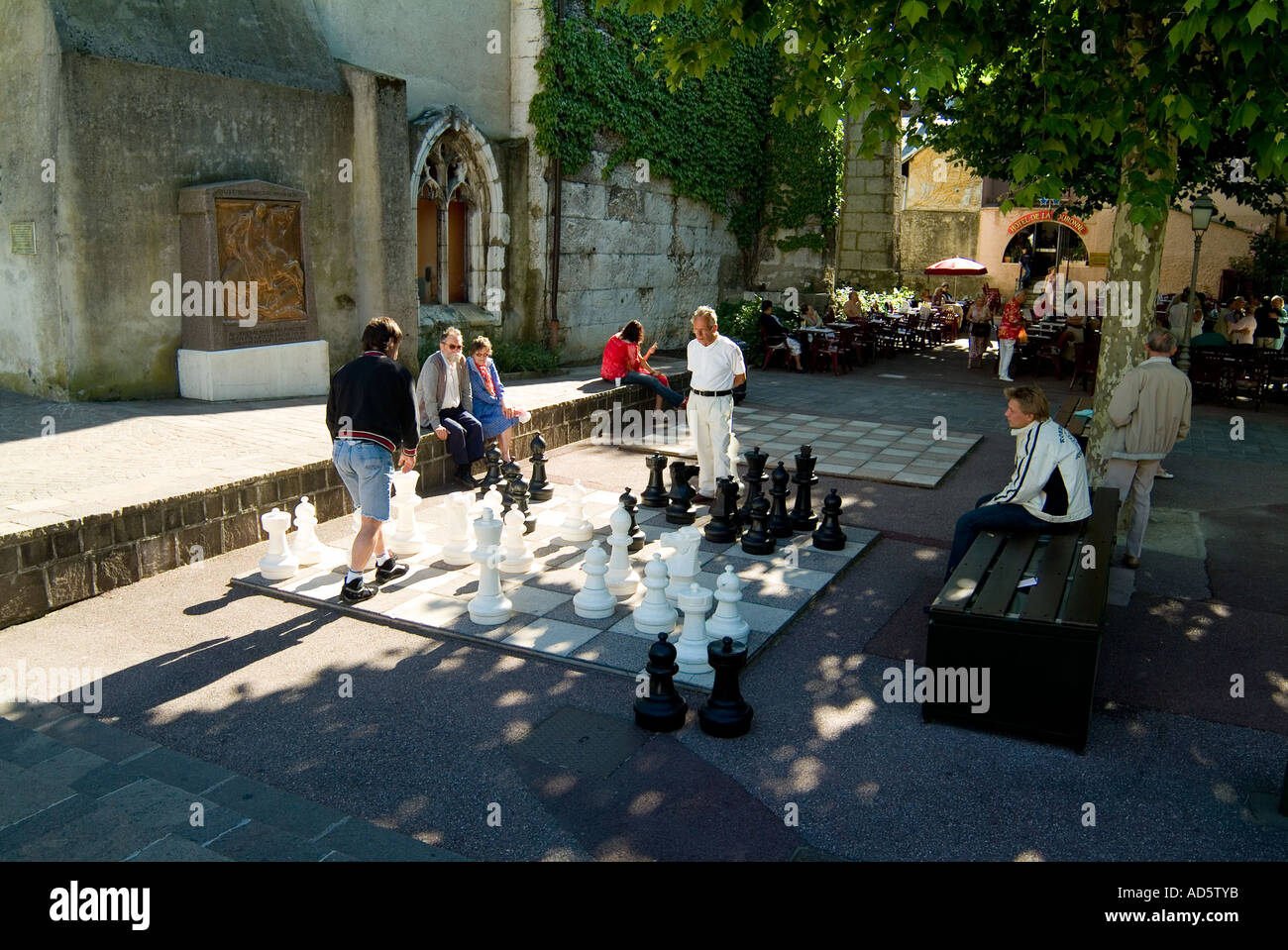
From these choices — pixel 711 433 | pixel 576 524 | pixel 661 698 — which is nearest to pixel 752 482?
pixel 711 433

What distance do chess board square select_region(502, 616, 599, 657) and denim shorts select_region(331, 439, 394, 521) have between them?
114cm

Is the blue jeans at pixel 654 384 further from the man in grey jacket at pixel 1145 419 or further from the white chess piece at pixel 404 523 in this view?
the man in grey jacket at pixel 1145 419

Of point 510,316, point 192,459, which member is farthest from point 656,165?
point 192,459

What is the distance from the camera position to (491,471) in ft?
29.2

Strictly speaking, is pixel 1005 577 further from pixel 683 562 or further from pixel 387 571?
pixel 387 571

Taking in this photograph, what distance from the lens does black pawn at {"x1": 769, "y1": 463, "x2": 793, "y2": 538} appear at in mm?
7574

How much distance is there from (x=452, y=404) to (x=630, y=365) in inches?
145

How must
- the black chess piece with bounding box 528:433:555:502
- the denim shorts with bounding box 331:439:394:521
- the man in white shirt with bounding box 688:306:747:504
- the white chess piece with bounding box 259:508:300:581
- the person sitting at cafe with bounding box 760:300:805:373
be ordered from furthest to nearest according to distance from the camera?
1. the person sitting at cafe with bounding box 760:300:805:373
2. the black chess piece with bounding box 528:433:555:502
3. the man in white shirt with bounding box 688:306:747:504
4. the white chess piece with bounding box 259:508:300:581
5. the denim shorts with bounding box 331:439:394:521

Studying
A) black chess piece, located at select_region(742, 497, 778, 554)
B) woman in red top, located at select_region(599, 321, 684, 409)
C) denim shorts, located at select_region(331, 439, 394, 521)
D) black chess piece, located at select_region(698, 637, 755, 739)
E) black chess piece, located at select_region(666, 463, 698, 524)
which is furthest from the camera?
woman in red top, located at select_region(599, 321, 684, 409)

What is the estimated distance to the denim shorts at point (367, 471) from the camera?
602cm

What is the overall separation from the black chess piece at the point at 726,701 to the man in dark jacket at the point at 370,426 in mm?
2445

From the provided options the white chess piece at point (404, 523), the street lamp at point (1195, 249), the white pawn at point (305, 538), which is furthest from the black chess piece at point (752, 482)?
the street lamp at point (1195, 249)

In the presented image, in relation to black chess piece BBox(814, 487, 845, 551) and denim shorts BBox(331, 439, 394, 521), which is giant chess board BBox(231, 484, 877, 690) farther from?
denim shorts BBox(331, 439, 394, 521)

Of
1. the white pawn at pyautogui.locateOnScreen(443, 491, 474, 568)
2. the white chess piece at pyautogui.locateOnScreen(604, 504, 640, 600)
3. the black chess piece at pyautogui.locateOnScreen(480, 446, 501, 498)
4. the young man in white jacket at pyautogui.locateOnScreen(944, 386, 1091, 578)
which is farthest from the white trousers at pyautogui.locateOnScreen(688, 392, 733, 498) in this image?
the young man in white jacket at pyautogui.locateOnScreen(944, 386, 1091, 578)
